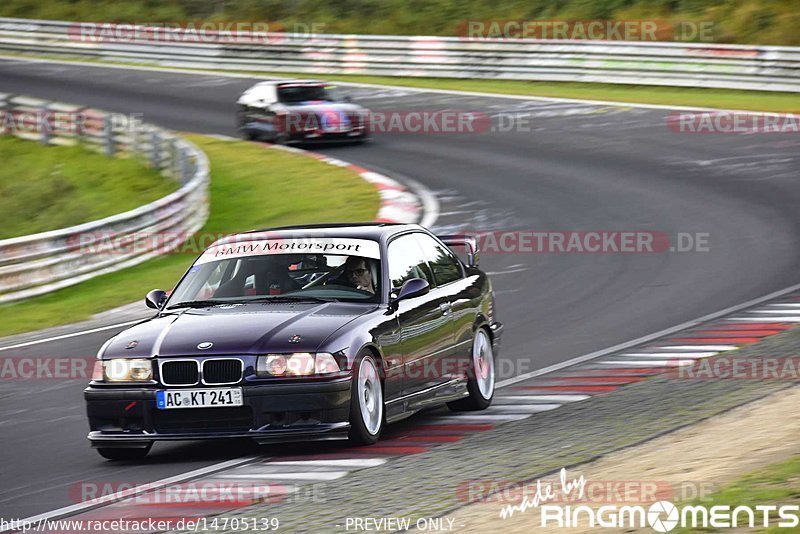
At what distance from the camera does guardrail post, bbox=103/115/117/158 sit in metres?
26.2

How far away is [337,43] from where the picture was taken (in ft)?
123

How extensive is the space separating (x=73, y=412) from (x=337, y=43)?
28057 millimetres

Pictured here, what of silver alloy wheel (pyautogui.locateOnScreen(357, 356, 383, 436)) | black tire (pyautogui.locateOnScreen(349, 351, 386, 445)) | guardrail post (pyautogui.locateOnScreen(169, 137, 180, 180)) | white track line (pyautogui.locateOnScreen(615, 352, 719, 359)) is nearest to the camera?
black tire (pyautogui.locateOnScreen(349, 351, 386, 445))

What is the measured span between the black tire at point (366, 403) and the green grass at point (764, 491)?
8.34 feet

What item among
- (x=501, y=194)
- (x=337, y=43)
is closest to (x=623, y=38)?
(x=337, y=43)

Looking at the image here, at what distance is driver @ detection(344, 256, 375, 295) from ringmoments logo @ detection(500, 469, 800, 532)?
2773 mm

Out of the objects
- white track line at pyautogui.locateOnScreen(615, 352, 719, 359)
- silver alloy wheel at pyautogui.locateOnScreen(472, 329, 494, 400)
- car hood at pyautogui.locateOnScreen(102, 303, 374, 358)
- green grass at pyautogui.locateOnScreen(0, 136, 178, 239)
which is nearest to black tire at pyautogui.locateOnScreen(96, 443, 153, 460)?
car hood at pyautogui.locateOnScreen(102, 303, 374, 358)

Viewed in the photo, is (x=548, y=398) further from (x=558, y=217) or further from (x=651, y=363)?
(x=558, y=217)

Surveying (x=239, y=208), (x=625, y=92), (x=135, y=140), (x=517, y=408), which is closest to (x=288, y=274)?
(x=517, y=408)

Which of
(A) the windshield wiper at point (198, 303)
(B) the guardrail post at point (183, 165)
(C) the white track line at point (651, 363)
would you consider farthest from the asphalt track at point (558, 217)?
(B) the guardrail post at point (183, 165)

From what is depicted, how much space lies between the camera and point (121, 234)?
1777cm

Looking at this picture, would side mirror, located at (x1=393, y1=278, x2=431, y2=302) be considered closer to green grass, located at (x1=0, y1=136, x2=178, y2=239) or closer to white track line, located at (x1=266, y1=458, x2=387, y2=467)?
white track line, located at (x1=266, y1=458, x2=387, y2=467)

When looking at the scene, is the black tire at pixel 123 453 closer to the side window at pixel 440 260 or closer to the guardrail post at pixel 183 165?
the side window at pixel 440 260

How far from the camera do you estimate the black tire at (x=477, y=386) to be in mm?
10008
